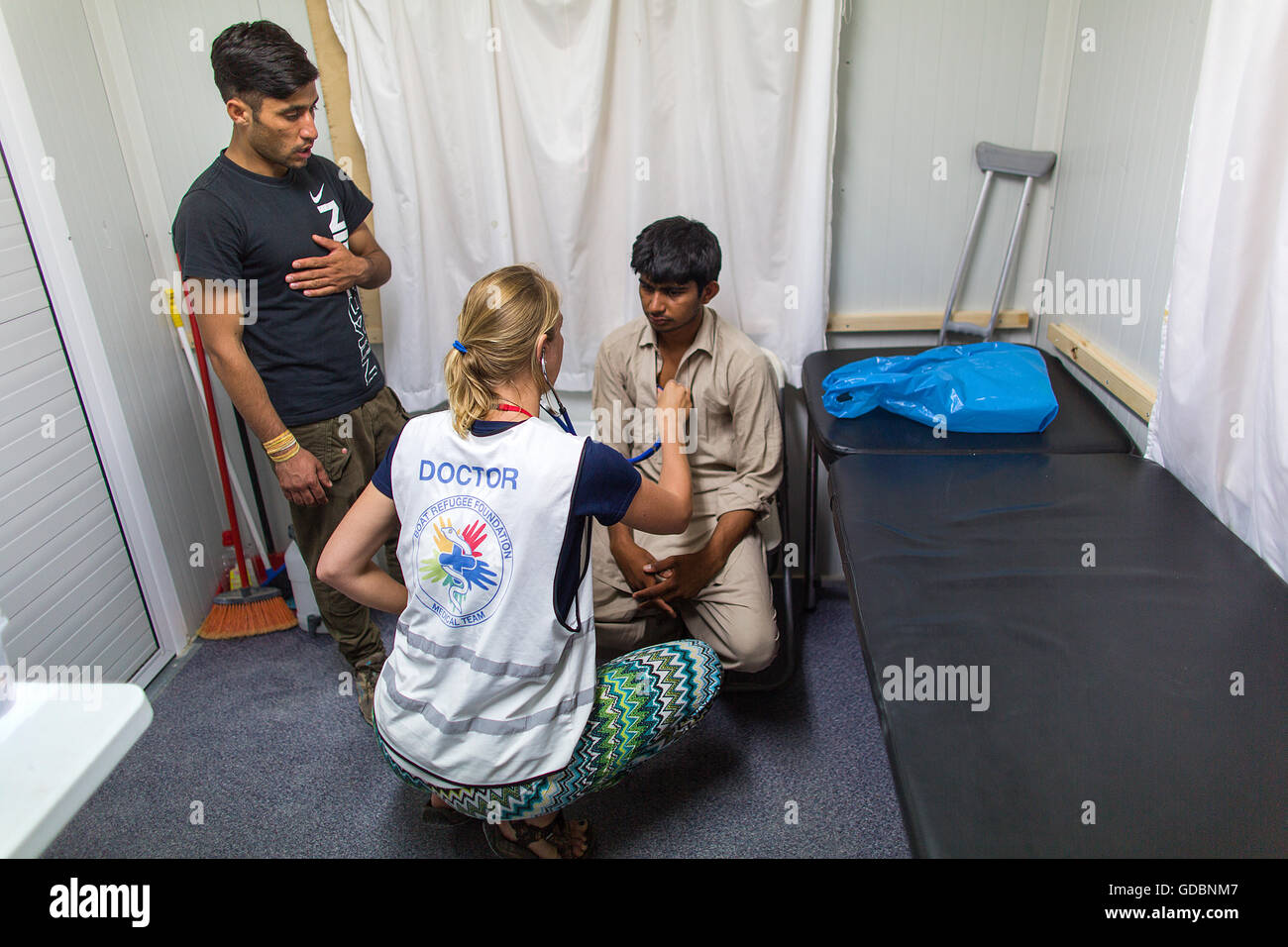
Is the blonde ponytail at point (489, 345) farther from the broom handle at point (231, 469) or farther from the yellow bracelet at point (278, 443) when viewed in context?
the broom handle at point (231, 469)

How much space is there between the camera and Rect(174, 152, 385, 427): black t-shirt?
1.86 metres

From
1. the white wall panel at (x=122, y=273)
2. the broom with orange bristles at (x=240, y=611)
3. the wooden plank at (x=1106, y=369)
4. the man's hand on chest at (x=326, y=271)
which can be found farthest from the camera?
the broom with orange bristles at (x=240, y=611)

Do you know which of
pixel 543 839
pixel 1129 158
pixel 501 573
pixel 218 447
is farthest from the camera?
pixel 218 447

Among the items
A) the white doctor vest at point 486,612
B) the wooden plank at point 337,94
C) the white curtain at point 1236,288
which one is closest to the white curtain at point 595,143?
the wooden plank at point 337,94

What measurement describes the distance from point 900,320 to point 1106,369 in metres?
0.59

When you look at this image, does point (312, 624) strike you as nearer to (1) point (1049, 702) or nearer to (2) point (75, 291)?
(2) point (75, 291)

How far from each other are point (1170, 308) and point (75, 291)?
2450mm

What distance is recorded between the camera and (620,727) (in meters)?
1.57

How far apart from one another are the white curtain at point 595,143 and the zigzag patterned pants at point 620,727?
1005 mm

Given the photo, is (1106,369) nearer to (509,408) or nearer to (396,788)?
(509,408)

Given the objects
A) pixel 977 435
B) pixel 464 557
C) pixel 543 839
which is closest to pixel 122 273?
pixel 464 557

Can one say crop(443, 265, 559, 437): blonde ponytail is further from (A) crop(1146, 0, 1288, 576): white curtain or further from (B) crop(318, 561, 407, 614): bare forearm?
(A) crop(1146, 0, 1288, 576): white curtain

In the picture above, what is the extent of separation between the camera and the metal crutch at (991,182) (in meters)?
2.24
